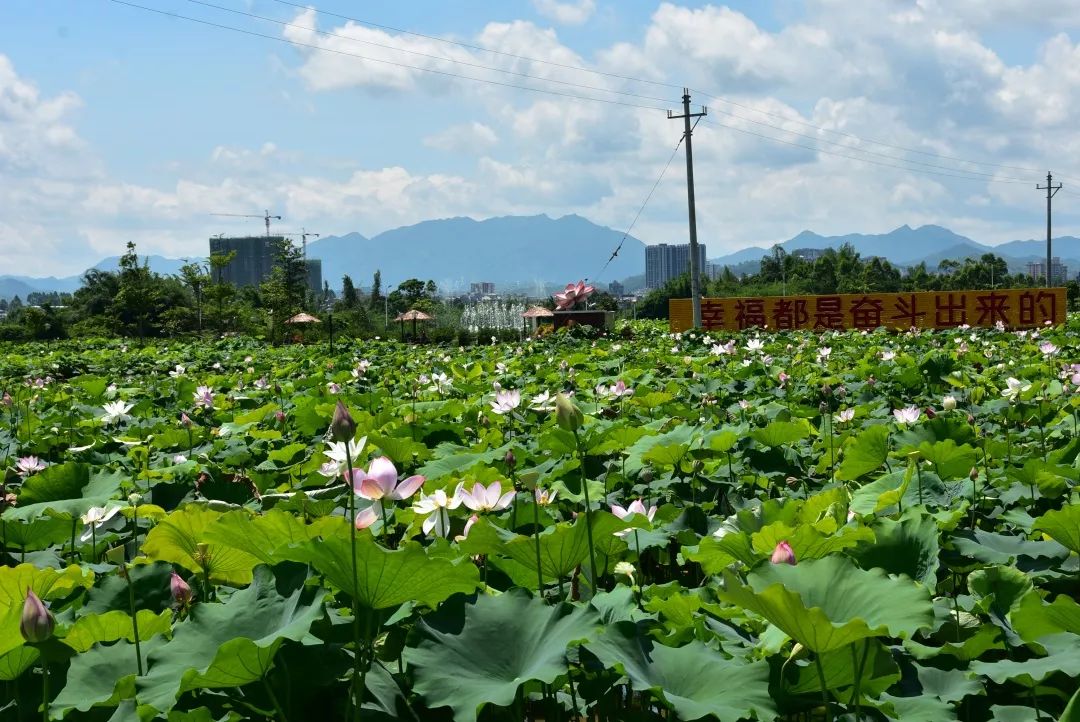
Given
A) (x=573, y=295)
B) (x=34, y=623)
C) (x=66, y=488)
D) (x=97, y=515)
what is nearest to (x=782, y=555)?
(x=34, y=623)

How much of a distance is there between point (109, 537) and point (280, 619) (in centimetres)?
124

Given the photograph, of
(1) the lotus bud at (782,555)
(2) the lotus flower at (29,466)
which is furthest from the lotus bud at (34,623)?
(2) the lotus flower at (29,466)

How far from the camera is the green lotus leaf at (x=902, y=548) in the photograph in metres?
1.57

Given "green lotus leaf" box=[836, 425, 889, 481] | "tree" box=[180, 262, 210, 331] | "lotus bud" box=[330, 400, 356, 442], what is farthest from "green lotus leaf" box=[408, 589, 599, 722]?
"tree" box=[180, 262, 210, 331]

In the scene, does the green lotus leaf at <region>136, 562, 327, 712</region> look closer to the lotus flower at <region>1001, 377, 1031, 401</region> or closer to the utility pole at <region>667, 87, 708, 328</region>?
the lotus flower at <region>1001, 377, 1031, 401</region>

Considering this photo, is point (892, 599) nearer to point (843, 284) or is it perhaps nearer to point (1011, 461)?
point (1011, 461)

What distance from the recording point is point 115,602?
Result: 1564 millimetres

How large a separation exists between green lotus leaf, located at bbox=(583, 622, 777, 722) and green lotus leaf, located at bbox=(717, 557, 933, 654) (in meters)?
0.10

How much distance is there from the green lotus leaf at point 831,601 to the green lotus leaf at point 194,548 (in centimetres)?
84

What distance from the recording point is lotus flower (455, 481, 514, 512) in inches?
65.9

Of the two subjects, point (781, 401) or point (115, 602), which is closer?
point (115, 602)

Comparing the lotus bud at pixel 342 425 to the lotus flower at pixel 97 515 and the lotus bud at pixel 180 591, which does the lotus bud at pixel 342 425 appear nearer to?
the lotus bud at pixel 180 591

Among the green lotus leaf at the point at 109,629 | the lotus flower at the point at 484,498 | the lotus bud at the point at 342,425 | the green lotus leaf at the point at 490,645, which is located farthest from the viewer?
the lotus flower at the point at 484,498

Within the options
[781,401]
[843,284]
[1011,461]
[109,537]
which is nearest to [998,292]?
[781,401]
